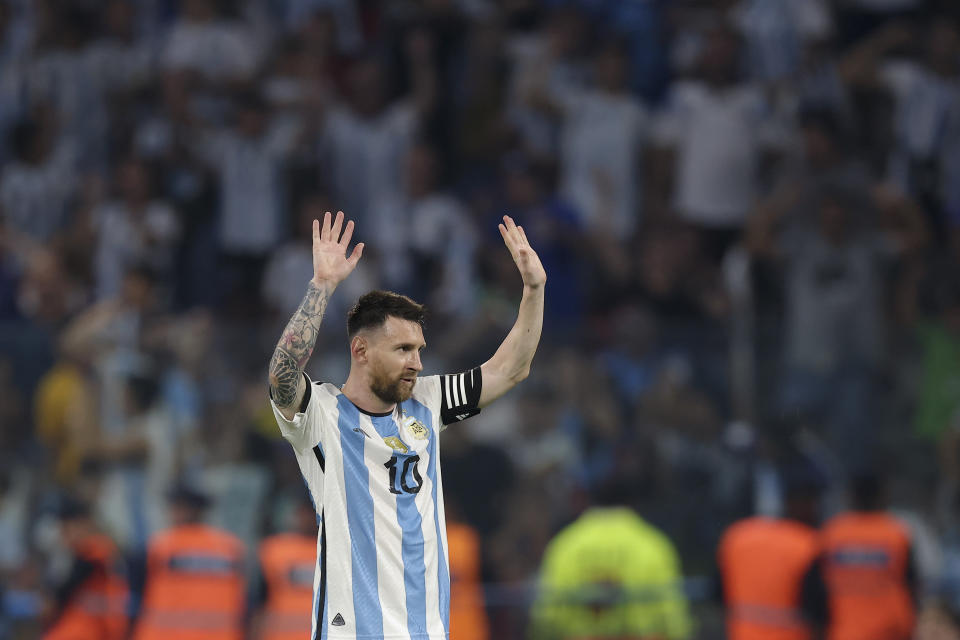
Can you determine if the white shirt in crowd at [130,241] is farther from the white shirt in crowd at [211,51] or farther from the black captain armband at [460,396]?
the black captain armband at [460,396]

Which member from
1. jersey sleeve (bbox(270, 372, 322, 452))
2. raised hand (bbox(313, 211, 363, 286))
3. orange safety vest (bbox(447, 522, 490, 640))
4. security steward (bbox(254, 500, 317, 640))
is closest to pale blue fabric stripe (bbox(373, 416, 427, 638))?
jersey sleeve (bbox(270, 372, 322, 452))

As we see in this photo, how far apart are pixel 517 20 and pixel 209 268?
3.69 m

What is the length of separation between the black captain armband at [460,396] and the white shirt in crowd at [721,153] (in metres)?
6.91

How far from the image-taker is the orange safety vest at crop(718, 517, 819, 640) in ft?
32.6

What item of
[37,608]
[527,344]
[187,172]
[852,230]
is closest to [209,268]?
[187,172]

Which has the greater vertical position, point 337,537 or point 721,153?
point 721,153

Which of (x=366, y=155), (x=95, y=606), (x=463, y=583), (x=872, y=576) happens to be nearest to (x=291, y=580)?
(x=463, y=583)

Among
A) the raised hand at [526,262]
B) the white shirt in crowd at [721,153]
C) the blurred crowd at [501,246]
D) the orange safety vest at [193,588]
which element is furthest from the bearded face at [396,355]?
the white shirt in crowd at [721,153]

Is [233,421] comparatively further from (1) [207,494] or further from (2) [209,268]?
(2) [209,268]

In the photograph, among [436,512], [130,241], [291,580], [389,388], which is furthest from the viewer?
[130,241]

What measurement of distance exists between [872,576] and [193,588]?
15.1 ft

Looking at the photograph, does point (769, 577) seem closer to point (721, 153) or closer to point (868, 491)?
point (868, 491)

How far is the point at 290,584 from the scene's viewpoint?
34.0ft

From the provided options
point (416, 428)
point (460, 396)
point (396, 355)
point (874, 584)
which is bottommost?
point (874, 584)
